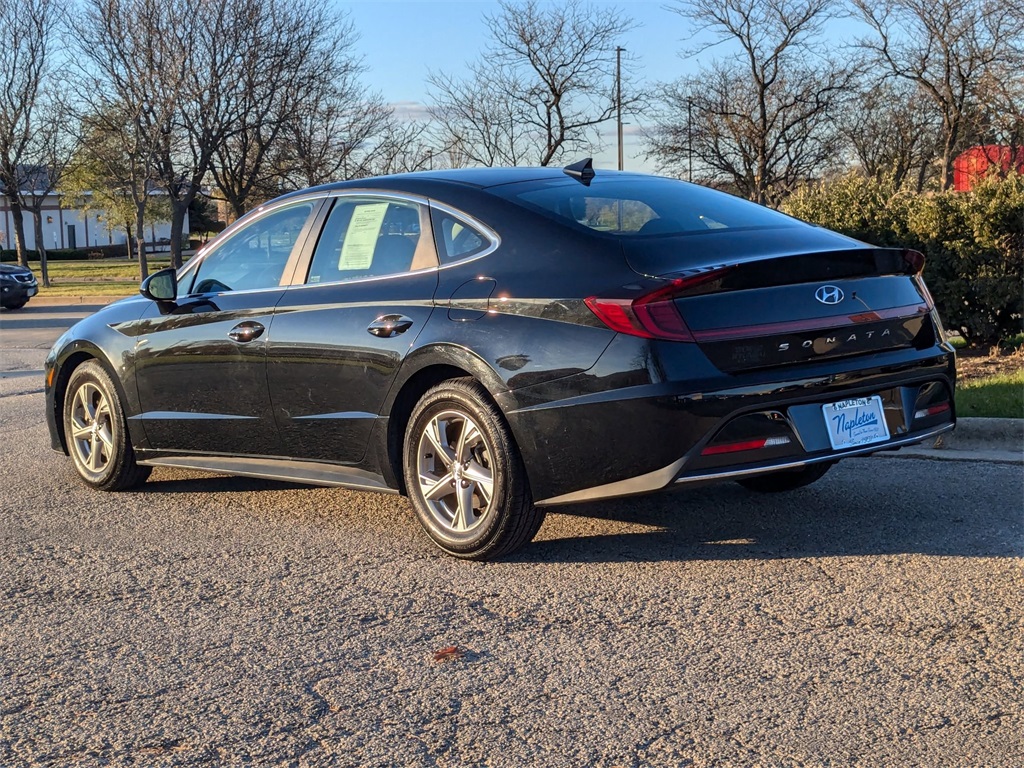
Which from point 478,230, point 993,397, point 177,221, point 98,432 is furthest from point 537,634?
point 177,221

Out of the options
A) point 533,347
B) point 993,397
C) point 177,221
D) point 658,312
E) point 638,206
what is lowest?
point 993,397

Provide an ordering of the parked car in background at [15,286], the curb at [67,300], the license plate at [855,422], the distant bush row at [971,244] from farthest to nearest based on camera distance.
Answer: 1. the curb at [67,300]
2. the parked car in background at [15,286]
3. the distant bush row at [971,244]
4. the license plate at [855,422]

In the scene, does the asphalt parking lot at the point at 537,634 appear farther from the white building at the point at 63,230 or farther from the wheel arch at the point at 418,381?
the white building at the point at 63,230

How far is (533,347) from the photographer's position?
15.3 feet

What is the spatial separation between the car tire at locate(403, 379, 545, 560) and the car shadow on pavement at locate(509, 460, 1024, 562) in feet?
0.79

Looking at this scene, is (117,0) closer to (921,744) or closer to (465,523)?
(465,523)

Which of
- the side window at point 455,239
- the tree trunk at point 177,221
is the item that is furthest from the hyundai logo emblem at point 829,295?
the tree trunk at point 177,221

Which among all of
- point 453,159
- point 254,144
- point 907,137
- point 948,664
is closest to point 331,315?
point 948,664

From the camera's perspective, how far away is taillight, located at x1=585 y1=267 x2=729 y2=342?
174 inches

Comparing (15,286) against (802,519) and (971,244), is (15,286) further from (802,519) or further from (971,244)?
(802,519)

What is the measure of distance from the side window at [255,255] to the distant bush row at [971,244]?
6.74 metres

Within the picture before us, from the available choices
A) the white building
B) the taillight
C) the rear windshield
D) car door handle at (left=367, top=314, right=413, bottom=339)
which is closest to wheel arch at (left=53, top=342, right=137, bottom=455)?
car door handle at (left=367, top=314, right=413, bottom=339)

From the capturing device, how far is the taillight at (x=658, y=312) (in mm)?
4418

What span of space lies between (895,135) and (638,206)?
4933 centimetres
